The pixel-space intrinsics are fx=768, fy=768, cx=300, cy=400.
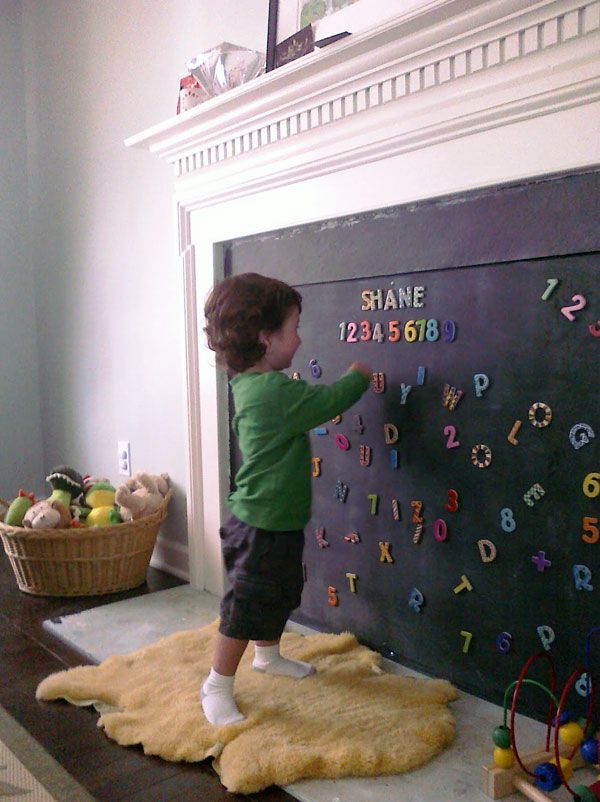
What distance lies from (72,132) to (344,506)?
1835 millimetres

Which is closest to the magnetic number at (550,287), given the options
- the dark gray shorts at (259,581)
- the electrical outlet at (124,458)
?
the dark gray shorts at (259,581)

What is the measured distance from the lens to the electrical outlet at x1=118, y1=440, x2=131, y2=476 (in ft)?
8.38

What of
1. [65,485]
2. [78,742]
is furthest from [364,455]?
[65,485]

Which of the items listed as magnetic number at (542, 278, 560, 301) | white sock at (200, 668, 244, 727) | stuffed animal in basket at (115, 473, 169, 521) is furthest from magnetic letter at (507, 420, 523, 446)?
stuffed animal in basket at (115, 473, 169, 521)

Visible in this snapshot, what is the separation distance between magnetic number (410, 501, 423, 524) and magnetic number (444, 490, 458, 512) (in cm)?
7

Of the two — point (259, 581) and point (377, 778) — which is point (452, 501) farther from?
point (377, 778)

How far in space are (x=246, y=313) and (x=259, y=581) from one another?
1.64 feet

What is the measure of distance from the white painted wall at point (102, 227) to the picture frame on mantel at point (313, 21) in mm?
157

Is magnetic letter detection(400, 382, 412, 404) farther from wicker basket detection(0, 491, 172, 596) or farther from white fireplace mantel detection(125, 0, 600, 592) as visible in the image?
wicker basket detection(0, 491, 172, 596)

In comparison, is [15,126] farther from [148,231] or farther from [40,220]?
[148,231]

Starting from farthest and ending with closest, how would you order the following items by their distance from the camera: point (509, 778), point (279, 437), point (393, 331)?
point (393, 331) → point (279, 437) → point (509, 778)

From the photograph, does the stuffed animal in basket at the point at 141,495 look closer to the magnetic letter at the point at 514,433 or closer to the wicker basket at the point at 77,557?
the wicker basket at the point at 77,557

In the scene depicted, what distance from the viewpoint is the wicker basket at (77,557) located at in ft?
6.66

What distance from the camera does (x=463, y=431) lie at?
1.42 metres
